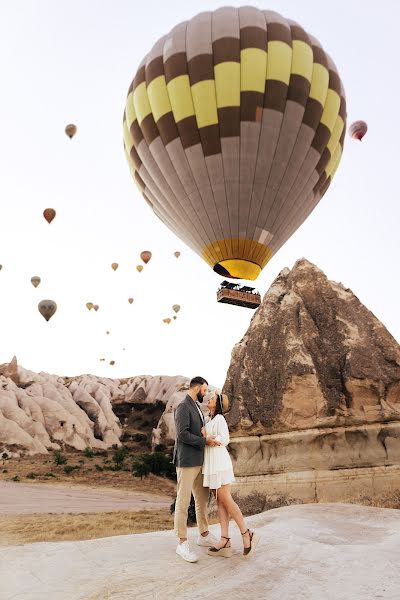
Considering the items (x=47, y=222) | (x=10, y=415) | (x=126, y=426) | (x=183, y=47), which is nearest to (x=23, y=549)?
(x=183, y=47)

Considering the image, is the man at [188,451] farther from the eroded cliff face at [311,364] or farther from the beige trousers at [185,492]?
the eroded cliff face at [311,364]

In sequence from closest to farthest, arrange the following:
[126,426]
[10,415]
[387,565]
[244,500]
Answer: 1. [387,565]
2. [244,500]
3. [10,415]
4. [126,426]

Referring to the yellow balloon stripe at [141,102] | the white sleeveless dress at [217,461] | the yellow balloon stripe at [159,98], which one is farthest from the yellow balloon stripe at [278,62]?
the white sleeveless dress at [217,461]

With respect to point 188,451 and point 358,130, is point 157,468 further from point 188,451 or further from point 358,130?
point 188,451

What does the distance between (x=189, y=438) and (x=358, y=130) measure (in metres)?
21.6

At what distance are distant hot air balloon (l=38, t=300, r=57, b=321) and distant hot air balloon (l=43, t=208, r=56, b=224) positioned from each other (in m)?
4.73

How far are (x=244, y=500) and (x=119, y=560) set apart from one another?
504 centimetres

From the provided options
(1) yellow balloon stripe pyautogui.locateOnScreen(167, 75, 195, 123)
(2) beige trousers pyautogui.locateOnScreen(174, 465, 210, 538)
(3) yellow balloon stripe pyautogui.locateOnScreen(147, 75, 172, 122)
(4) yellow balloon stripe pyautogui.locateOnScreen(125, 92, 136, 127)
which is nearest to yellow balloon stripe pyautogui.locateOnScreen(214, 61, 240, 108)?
(1) yellow balloon stripe pyautogui.locateOnScreen(167, 75, 195, 123)

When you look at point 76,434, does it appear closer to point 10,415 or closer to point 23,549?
point 10,415

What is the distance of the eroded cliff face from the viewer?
8.96 meters

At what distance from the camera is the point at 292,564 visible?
4180 millimetres

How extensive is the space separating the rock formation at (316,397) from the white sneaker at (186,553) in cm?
456

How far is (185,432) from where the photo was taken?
181 inches

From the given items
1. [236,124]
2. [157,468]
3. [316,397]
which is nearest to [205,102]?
[236,124]
